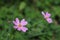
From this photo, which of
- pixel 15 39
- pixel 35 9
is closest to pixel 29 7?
pixel 35 9

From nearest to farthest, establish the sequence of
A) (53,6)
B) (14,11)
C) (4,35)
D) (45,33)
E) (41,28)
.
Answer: (4,35) → (45,33) → (41,28) → (14,11) → (53,6)

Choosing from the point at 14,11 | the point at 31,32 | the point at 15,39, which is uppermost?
the point at 14,11

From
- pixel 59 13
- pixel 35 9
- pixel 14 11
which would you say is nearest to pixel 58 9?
pixel 59 13

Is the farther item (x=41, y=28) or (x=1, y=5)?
(x=1, y=5)

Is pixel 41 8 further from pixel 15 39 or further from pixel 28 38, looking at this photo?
pixel 15 39

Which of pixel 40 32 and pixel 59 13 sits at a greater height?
pixel 59 13

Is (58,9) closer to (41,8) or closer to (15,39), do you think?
(41,8)

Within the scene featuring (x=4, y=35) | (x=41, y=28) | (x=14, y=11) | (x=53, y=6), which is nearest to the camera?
(x=4, y=35)
